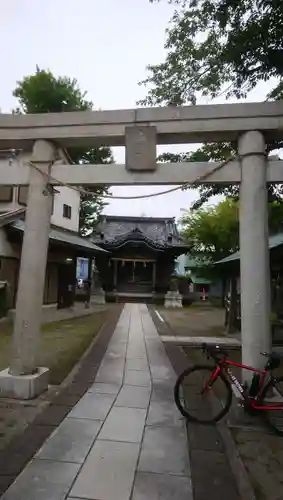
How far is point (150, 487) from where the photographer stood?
2.87 m

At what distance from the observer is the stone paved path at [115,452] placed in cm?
280

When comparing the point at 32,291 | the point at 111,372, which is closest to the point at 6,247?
the point at 111,372

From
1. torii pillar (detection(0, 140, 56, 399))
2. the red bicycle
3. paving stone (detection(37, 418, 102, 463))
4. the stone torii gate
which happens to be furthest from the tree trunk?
paving stone (detection(37, 418, 102, 463))

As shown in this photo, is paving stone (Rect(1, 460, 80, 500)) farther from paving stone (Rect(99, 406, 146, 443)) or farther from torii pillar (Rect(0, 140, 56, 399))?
torii pillar (Rect(0, 140, 56, 399))

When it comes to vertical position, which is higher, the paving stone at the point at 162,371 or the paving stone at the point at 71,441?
the paving stone at the point at 162,371

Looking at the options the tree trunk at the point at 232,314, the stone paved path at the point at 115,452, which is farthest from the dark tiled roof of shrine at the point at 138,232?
the stone paved path at the point at 115,452

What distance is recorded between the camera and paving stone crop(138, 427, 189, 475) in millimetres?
3191

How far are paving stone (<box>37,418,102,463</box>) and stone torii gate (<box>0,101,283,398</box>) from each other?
3.54 ft

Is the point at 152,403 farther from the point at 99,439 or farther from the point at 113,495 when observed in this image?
the point at 113,495

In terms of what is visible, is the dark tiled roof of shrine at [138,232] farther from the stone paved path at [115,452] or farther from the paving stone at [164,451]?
the paving stone at [164,451]

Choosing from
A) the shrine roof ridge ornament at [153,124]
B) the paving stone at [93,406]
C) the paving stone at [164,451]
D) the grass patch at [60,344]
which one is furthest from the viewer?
the grass patch at [60,344]

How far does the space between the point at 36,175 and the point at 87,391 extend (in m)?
3.47

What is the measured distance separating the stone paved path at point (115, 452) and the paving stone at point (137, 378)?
35mm

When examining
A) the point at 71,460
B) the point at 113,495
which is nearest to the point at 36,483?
the point at 71,460
